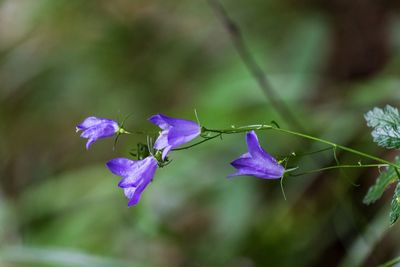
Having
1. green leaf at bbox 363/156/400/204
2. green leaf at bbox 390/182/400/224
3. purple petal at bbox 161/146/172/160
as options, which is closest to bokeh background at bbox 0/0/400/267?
green leaf at bbox 363/156/400/204

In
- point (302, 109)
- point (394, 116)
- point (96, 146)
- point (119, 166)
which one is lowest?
point (394, 116)

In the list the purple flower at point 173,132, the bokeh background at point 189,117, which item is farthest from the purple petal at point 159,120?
the bokeh background at point 189,117

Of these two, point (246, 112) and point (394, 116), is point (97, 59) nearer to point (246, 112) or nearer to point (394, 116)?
point (246, 112)

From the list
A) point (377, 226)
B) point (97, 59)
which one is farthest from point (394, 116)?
point (97, 59)

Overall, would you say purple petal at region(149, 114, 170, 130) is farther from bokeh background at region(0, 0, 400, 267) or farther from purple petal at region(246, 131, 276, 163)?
bokeh background at region(0, 0, 400, 267)

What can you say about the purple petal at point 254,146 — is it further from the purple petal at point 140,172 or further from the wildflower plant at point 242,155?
the purple petal at point 140,172

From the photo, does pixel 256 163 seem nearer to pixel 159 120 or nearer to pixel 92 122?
pixel 159 120
